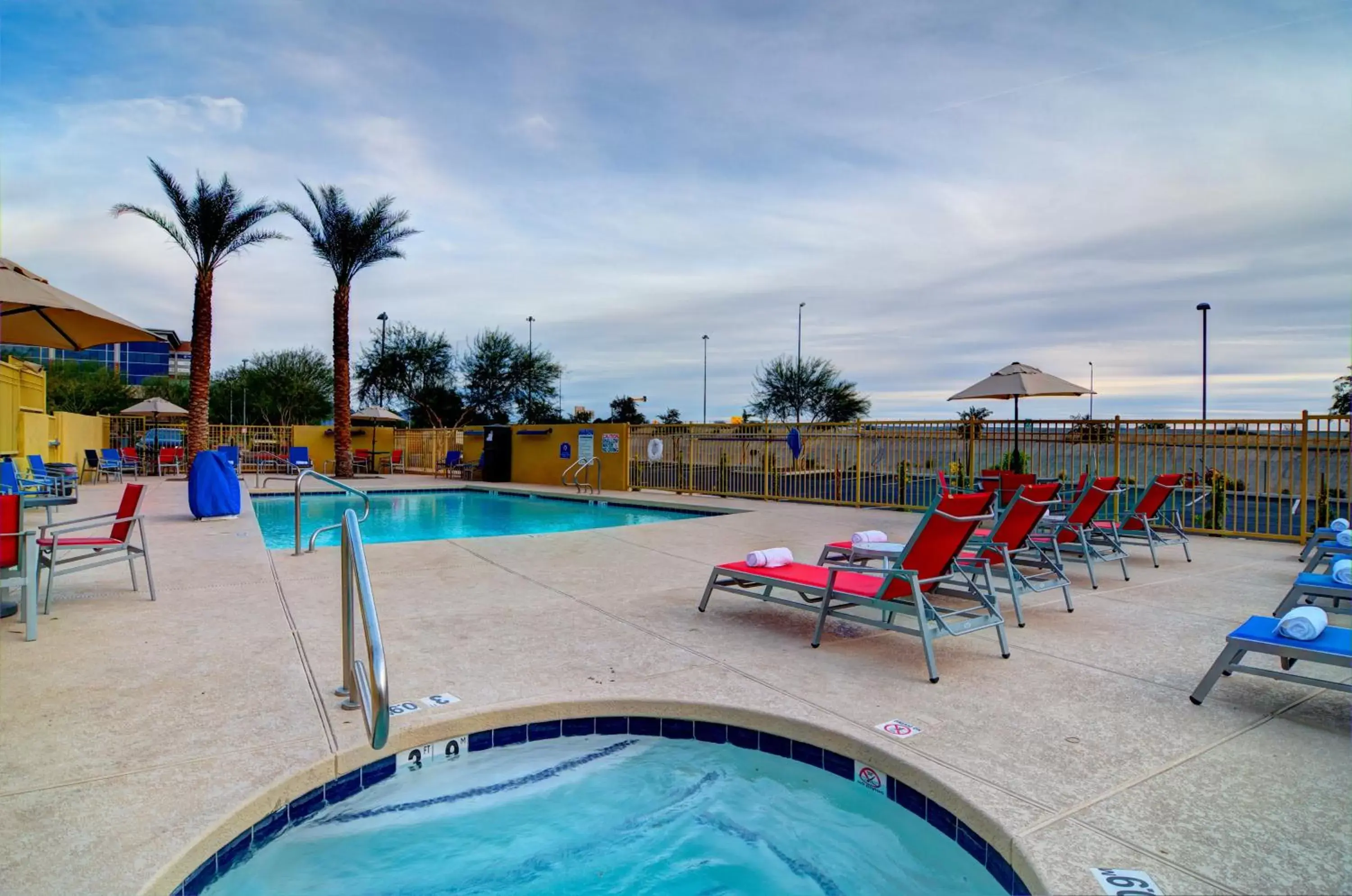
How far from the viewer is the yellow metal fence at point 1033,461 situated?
9.23 m

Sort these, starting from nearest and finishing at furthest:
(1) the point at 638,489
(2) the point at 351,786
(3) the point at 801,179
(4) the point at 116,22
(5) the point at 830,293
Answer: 1. (2) the point at 351,786
2. (4) the point at 116,22
3. (3) the point at 801,179
4. (1) the point at 638,489
5. (5) the point at 830,293

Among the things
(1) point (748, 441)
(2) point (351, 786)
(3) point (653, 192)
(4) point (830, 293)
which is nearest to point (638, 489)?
(1) point (748, 441)

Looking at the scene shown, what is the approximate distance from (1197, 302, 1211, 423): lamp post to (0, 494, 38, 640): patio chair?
2595 cm

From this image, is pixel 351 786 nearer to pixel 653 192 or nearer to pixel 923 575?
pixel 923 575

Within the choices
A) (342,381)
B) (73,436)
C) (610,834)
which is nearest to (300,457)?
(342,381)

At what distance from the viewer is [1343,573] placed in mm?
4047

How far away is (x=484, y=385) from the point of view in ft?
125

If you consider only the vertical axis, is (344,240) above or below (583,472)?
above

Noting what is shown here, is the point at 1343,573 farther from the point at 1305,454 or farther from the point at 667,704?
the point at 1305,454

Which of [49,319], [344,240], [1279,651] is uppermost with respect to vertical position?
[344,240]

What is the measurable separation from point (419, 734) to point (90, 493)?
614 inches

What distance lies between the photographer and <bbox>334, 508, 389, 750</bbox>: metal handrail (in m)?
2.09

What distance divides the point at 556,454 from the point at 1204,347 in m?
20.7

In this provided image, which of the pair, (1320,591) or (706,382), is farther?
(706,382)
